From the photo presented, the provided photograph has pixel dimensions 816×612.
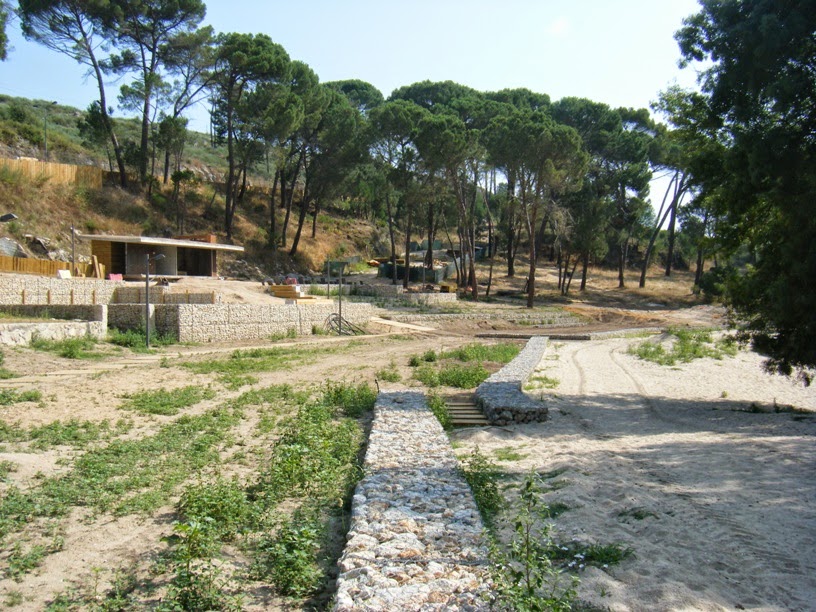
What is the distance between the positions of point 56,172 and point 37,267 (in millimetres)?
16293

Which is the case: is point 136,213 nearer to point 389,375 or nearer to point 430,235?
point 430,235

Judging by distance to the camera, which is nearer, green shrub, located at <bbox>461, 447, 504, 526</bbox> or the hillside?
green shrub, located at <bbox>461, 447, 504, 526</bbox>

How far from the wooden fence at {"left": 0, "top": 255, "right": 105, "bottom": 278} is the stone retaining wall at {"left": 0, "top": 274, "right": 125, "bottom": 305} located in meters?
1.34

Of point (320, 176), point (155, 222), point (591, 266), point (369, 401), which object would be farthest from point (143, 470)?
point (591, 266)

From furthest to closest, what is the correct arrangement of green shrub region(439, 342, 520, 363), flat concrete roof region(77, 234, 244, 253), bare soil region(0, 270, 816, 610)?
flat concrete roof region(77, 234, 244, 253), green shrub region(439, 342, 520, 363), bare soil region(0, 270, 816, 610)

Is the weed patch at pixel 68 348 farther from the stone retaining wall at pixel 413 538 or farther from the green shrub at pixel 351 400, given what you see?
the stone retaining wall at pixel 413 538

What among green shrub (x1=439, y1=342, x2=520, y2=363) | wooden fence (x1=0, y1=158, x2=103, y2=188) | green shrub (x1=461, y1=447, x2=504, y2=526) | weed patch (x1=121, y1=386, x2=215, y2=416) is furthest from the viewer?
wooden fence (x1=0, y1=158, x2=103, y2=188)

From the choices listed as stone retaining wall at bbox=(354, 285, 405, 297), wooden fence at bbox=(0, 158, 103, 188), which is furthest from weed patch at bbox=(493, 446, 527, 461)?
wooden fence at bbox=(0, 158, 103, 188)

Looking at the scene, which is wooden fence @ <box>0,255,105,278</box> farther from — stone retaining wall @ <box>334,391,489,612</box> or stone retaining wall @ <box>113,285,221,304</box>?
stone retaining wall @ <box>334,391,489,612</box>

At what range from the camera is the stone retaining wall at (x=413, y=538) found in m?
4.95

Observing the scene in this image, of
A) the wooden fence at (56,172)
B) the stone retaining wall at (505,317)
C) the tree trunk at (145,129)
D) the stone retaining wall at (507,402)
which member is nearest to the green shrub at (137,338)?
the stone retaining wall at (507,402)

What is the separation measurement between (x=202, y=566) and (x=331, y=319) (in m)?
25.3

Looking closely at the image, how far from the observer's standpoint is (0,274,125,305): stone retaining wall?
2398cm

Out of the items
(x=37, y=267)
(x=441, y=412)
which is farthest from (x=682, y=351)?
(x=37, y=267)
